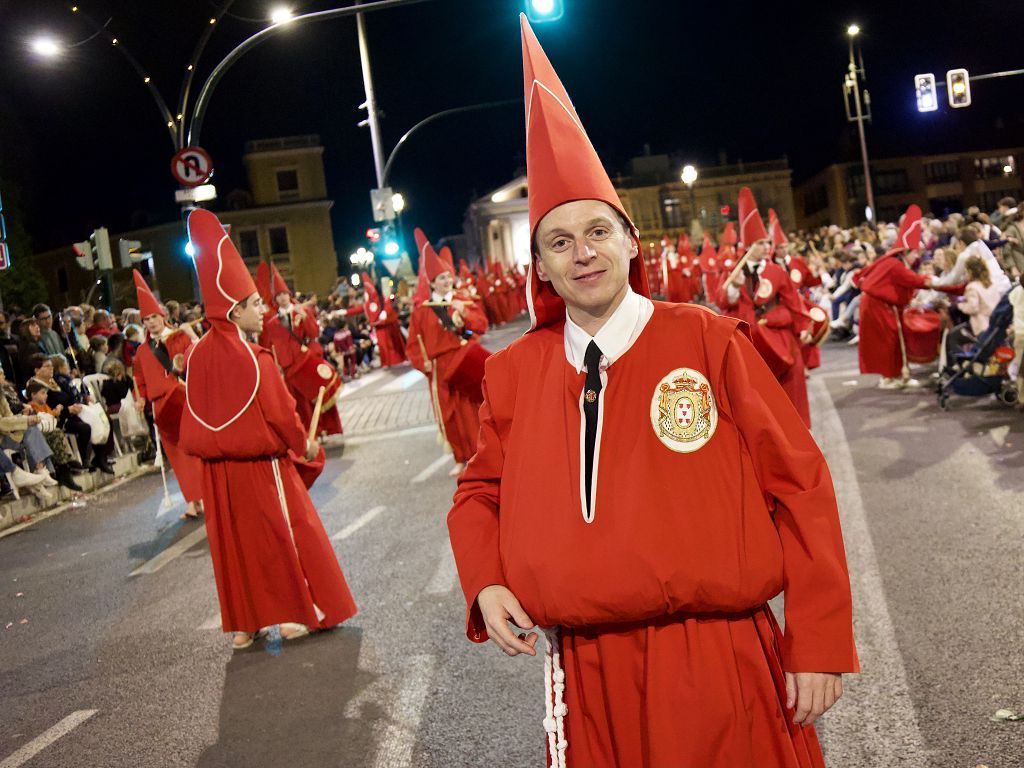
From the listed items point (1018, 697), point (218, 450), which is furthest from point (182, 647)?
point (1018, 697)

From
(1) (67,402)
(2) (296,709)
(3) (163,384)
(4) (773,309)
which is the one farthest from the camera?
(1) (67,402)

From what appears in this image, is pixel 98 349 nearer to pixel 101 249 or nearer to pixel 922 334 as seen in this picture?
pixel 101 249

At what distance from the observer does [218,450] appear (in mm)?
5648

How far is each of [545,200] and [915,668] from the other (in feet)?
10.2

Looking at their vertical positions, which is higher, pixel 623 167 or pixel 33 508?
pixel 623 167

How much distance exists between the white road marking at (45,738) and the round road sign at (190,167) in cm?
1042

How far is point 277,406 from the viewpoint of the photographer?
18.2ft

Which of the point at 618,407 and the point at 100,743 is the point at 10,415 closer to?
the point at 100,743

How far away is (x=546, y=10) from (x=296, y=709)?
10944 millimetres

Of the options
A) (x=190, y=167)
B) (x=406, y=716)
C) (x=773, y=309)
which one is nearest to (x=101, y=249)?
(x=190, y=167)

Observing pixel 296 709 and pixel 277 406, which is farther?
pixel 277 406

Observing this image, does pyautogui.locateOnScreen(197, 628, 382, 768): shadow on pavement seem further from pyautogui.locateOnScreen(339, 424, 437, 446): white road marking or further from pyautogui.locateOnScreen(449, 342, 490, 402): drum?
pyautogui.locateOnScreen(339, 424, 437, 446): white road marking

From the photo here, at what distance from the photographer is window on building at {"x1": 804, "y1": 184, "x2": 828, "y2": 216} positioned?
301 feet

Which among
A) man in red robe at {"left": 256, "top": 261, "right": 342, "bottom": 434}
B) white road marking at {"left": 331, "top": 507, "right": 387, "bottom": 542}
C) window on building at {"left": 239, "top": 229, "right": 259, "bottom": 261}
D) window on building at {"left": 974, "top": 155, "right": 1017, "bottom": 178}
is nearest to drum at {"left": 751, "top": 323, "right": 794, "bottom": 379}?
white road marking at {"left": 331, "top": 507, "right": 387, "bottom": 542}
